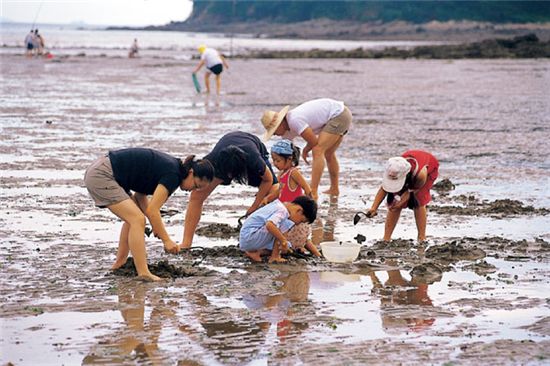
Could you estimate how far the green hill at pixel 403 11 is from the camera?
118 metres

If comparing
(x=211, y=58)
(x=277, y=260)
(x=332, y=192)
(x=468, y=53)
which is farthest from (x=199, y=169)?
(x=468, y=53)

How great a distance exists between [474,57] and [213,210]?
142ft

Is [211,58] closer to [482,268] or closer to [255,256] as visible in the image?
[255,256]

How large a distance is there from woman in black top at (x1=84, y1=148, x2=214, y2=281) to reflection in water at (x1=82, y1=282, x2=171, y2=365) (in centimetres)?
46

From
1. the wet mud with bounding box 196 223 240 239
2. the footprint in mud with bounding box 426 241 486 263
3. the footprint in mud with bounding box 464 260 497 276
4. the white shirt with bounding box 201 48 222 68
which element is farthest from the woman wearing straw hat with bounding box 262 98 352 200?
the white shirt with bounding box 201 48 222 68

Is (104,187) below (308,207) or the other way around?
the other way around

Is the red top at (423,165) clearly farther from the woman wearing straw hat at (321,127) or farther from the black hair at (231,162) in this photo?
the woman wearing straw hat at (321,127)

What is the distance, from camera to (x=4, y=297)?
723 centimetres

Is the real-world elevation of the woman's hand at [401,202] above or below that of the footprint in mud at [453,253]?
above

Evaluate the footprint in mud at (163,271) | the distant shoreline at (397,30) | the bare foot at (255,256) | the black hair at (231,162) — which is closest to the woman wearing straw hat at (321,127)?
the black hair at (231,162)

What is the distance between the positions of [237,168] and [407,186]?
1.64m

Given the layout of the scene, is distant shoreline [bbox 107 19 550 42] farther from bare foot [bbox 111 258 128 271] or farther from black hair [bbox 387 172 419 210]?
bare foot [bbox 111 258 128 271]

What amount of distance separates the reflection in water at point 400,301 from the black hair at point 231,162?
1.51 m

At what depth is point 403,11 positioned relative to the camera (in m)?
123
